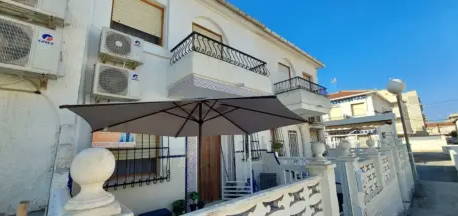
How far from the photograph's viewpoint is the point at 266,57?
10.2 m

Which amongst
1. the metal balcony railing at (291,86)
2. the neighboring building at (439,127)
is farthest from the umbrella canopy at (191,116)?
the neighboring building at (439,127)

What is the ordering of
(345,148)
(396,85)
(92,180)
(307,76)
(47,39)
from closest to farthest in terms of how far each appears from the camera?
(92,180) < (47,39) < (345,148) < (396,85) < (307,76)

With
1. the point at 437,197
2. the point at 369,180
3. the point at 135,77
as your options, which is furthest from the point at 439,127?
the point at 135,77

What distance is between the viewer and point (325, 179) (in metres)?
3.25

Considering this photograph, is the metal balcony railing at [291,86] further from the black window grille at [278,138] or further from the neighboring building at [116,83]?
the neighboring building at [116,83]

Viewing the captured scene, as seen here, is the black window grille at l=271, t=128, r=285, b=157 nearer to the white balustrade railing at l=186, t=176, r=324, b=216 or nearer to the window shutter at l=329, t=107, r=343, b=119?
the white balustrade railing at l=186, t=176, r=324, b=216

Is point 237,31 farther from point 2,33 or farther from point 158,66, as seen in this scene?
point 2,33

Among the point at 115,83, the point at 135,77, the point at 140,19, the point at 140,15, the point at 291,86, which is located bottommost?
the point at 115,83

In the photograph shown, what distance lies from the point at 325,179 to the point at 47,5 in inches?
227

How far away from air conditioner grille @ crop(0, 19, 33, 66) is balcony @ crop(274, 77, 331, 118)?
853 cm

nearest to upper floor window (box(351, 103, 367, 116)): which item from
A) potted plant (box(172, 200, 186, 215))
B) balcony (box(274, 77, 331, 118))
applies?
balcony (box(274, 77, 331, 118))

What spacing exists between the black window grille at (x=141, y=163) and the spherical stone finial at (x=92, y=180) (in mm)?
3871

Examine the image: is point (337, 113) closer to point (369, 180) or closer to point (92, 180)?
point (369, 180)

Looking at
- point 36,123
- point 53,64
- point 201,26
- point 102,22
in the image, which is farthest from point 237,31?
point 36,123
